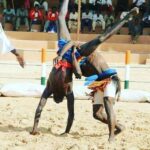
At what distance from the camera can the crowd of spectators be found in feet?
78.9

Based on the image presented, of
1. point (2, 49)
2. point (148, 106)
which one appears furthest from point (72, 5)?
point (2, 49)

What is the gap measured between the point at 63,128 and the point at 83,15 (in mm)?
15268

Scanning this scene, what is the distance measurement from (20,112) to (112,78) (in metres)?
2.98

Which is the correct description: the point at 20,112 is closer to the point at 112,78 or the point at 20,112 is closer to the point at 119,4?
the point at 112,78

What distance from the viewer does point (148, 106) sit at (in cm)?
1226

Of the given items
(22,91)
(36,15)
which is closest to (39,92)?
(22,91)

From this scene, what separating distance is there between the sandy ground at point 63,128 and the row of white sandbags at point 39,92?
0.64 ft

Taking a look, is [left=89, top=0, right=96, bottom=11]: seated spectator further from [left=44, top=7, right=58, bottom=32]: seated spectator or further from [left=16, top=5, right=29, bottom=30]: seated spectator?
[left=16, top=5, right=29, bottom=30]: seated spectator

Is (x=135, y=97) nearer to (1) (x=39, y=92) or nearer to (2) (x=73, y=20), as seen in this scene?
(1) (x=39, y=92)

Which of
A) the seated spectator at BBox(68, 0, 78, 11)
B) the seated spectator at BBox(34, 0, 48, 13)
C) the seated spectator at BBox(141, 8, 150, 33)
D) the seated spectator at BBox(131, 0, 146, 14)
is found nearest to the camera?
the seated spectator at BBox(141, 8, 150, 33)

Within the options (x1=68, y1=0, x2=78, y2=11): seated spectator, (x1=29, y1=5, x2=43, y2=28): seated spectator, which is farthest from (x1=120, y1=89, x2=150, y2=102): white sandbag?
(x1=68, y1=0, x2=78, y2=11): seated spectator

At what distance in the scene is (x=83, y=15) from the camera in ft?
80.5

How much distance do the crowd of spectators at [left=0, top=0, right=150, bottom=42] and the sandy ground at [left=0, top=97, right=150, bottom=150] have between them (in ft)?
38.8

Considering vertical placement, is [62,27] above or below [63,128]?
above
